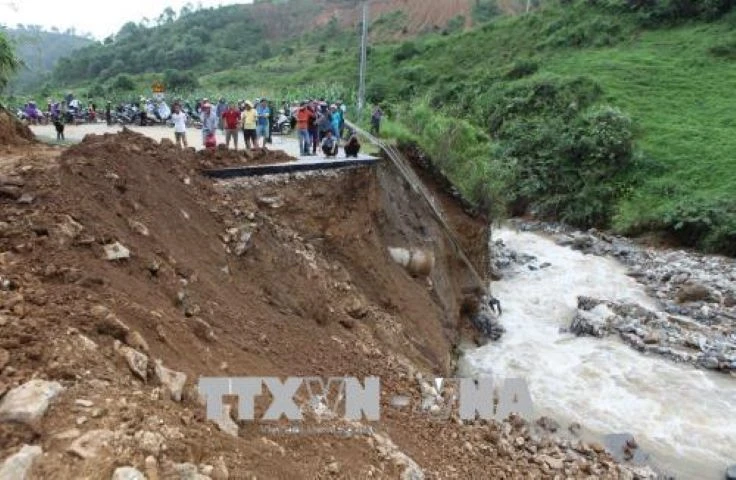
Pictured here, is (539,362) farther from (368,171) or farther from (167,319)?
(167,319)

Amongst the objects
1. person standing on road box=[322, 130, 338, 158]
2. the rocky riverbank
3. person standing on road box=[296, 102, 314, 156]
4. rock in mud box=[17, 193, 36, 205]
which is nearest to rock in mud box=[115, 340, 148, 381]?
rock in mud box=[17, 193, 36, 205]

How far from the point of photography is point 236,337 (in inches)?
305

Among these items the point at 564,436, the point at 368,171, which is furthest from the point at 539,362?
the point at 368,171

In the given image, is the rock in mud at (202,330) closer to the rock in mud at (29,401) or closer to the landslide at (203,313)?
the landslide at (203,313)

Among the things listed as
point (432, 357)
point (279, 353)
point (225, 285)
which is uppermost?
point (225, 285)

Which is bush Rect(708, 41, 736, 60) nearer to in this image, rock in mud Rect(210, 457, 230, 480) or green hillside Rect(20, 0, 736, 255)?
green hillside Rect(20, 0, 736, 255)

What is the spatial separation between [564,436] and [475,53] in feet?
148

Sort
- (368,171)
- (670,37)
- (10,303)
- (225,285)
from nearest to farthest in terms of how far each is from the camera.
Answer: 1. (10,303)
2. (225,285)
3. (368,171)
4. (670,37)

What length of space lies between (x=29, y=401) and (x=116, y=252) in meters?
2.89

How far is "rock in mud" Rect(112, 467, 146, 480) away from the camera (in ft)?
13.8

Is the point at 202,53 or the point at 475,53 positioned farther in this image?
the point at 202,53

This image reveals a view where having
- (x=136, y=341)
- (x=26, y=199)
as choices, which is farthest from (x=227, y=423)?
(x=26, y=199)

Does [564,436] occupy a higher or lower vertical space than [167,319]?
lower

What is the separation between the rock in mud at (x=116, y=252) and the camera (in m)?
7.10
